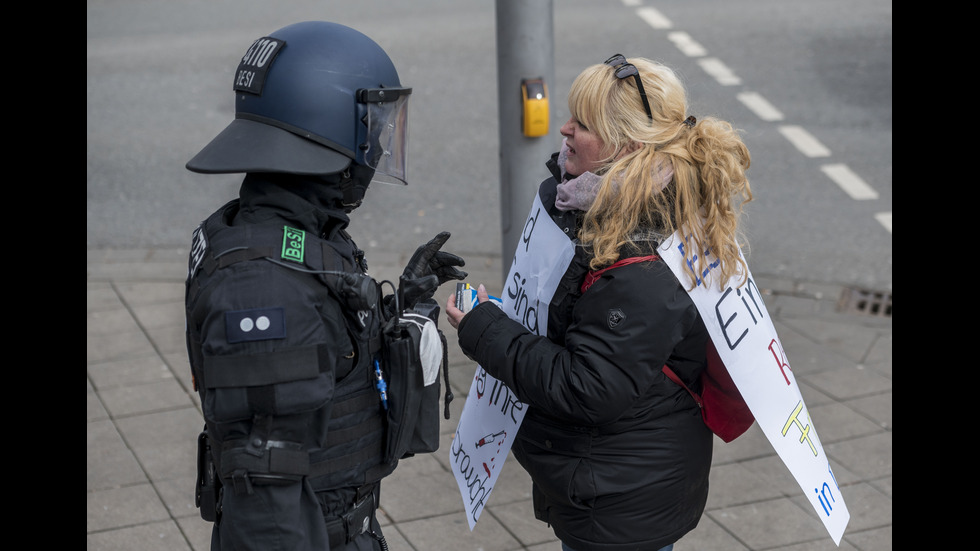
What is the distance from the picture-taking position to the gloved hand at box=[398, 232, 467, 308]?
2820 mm

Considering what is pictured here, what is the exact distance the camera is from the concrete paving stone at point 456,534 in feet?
14.0

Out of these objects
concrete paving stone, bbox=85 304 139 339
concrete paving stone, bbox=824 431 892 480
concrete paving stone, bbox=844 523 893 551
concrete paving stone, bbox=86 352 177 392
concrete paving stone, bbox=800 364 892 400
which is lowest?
concrete paving stone, bbox=844 523 893 551

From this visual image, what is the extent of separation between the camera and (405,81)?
10.0m

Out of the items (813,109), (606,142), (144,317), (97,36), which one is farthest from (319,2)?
(606,142)

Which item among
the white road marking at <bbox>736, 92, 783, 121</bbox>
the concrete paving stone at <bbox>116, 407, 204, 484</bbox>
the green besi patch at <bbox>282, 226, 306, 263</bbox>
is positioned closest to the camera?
the green besi patch at <bbox>282, 226, 306, 263</bbox>

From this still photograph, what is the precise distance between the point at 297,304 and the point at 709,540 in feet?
8.21

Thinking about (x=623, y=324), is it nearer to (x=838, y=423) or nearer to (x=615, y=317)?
(x=615, y=317)

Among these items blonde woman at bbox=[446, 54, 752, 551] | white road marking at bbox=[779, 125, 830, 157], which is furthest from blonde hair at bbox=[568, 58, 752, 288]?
white road marking at bbox=[779, 125, 830, 157]

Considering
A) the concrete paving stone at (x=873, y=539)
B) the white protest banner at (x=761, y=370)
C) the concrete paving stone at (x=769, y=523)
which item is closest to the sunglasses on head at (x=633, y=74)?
the white protest banner at (x=761, y=370)

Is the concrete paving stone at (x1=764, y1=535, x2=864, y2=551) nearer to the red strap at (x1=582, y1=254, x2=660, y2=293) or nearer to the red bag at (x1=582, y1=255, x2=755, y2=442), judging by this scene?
the red bag at (x1=582, y1=255, x2=755, y2=442)

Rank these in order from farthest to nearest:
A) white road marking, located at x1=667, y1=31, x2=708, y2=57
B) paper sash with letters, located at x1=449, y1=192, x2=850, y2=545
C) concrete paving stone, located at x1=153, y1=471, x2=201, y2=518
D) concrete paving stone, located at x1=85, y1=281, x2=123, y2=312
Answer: white road marking, located at x1=667, y1=31, x2=708, y2=57 → concrete paving stone, located at x1=85, y1=281, x2=123, y2=312 → concrete paving stone, located at x1=153, y1=471, x2=201, y2=518 → paper sash with letters, located at x1=449, y1=192, x2=850, y2=545

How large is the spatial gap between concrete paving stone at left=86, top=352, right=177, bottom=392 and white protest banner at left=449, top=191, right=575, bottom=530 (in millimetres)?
2510

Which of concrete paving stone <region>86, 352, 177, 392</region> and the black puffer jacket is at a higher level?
the black puffer jacket

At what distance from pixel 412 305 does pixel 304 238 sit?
1.45 feet
